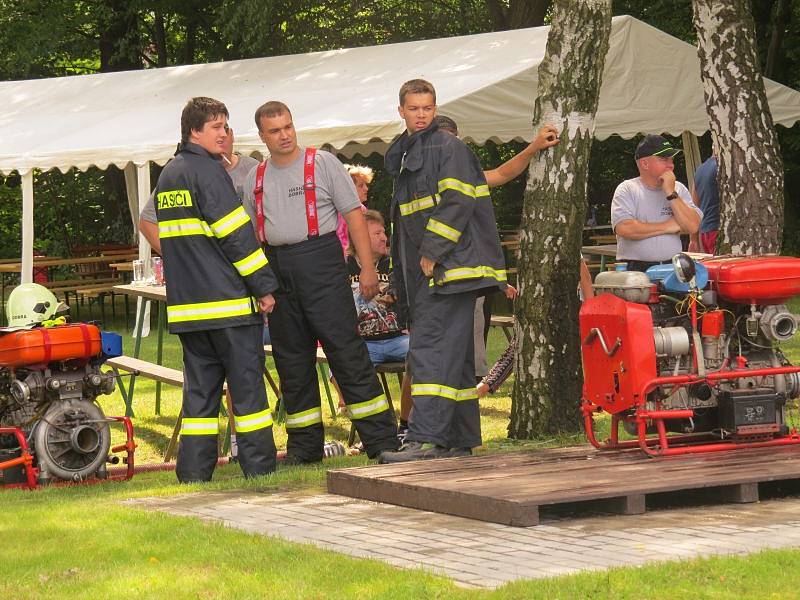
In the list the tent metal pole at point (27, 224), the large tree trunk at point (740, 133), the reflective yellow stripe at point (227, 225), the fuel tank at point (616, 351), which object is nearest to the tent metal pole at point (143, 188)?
the tent metal pole at point (27, 224)

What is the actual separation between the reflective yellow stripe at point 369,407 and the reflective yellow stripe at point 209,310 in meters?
0.97

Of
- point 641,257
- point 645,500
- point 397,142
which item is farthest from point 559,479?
point 641,257

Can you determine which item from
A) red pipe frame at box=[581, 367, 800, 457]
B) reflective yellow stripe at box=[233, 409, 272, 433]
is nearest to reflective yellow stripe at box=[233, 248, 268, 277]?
reflective yellow stripe at box=[233, 409, 272, 433]

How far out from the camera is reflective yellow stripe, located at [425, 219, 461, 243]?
741cm

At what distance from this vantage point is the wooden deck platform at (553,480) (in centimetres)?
605

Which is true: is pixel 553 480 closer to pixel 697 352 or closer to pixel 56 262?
pixel 697 352

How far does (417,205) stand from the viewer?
7672 millimetres

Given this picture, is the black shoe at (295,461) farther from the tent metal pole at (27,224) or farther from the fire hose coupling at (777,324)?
the tent metal pole at (27,224)

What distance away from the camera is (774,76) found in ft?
85.4

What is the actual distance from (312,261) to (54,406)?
1698 millimetres

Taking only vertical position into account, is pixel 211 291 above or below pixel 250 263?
below

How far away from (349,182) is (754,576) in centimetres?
397

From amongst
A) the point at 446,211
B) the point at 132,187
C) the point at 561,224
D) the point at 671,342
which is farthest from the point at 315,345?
the point at 132,187

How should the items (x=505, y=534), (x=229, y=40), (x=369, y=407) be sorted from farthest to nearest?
(x=229, y=40) → (x=369, y=407) → (x=505, y=534)
